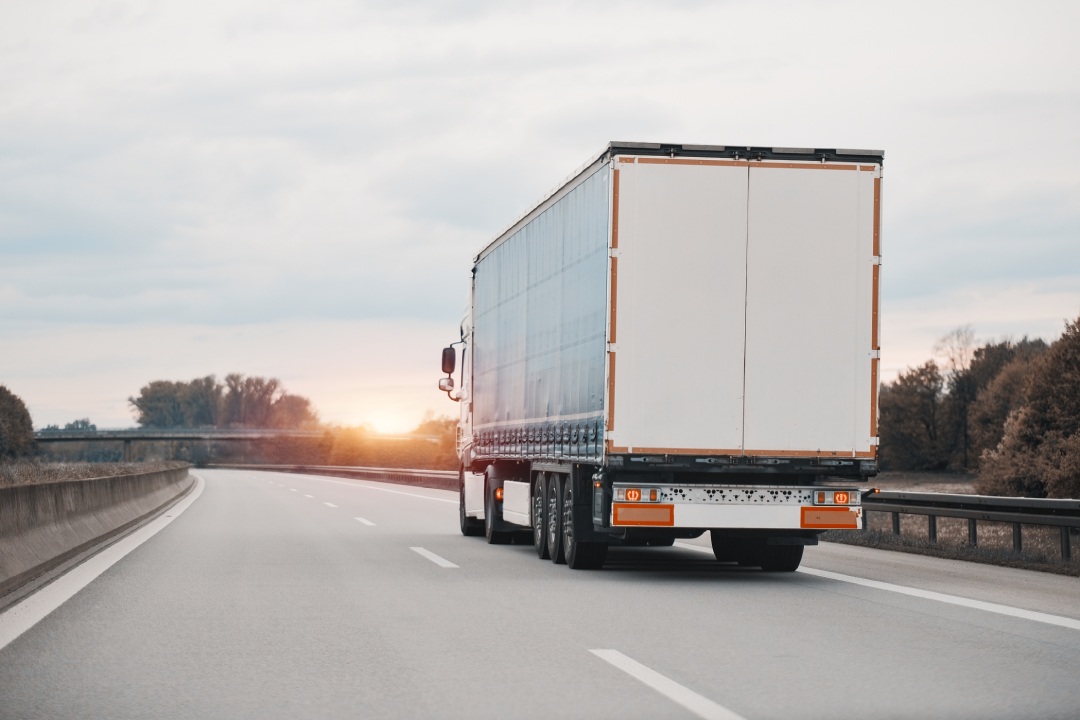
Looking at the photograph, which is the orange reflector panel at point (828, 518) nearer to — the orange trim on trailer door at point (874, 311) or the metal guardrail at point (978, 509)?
the metal guardrail at point (978, 509)

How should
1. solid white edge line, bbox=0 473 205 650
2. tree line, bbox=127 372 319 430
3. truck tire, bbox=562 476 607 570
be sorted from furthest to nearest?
1. tree line, bbox=127 372 319 430
2. truck tire, bbox=562 476 607 570
3. solid white edge line, bbox=0 473 205 650

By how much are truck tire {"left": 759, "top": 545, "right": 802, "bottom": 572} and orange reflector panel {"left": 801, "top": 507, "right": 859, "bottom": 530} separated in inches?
44.3

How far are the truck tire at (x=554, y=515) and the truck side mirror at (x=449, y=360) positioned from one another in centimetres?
654

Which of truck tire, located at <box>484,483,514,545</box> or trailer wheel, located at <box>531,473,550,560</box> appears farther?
truck tire, located at <box>484,483,514,545</box>

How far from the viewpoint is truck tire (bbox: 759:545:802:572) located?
13500mm

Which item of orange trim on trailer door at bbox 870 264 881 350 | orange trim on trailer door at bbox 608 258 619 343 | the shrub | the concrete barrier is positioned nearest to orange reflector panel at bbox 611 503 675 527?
orange trim on trailer door at bbox 608 258 619 343

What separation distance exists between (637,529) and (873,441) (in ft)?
7.74

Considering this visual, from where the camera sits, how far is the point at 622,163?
12.0 m

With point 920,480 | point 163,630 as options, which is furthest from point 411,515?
point 920,480

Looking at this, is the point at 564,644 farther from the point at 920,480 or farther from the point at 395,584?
the point at 920,480

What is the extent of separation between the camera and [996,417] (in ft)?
239

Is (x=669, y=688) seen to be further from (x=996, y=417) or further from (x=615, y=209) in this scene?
(x=996, y=417)

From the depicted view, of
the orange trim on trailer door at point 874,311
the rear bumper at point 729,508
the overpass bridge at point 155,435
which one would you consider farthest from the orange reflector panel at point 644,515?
the overpass bridge at point 155,435

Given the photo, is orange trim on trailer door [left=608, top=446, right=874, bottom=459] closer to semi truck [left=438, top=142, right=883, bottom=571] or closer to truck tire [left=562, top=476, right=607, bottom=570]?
semi truck [left=438, top=142, right=883, bottom=571]
